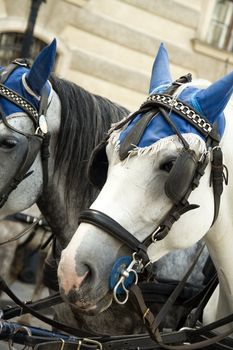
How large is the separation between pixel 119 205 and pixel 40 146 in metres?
0.93

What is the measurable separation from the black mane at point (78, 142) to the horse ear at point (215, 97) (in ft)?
2.90

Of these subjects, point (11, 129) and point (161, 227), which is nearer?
point (161, 227)

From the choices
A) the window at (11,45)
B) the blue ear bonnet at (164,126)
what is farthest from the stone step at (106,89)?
the blue ear bonnet at (164,126)

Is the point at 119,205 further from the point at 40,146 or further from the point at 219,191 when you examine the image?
the point at 40,146

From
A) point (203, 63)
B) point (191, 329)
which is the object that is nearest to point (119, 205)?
point (191, 329)

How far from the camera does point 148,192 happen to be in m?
1.88

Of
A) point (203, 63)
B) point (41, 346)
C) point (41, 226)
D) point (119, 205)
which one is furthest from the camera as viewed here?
point (203, 63)

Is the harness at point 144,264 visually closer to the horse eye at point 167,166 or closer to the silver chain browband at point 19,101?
the horse eye at point 167,166

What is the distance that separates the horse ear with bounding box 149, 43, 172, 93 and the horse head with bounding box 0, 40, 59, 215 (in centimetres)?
51

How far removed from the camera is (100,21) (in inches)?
344

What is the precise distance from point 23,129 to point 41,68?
264 mm

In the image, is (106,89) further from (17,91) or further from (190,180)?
(190,180)

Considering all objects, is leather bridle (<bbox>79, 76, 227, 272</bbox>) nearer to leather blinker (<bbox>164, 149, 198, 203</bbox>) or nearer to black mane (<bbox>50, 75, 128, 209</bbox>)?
leather blinker (<bbox>164, 149, 198, 203</bbox>)

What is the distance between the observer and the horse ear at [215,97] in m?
1.90
